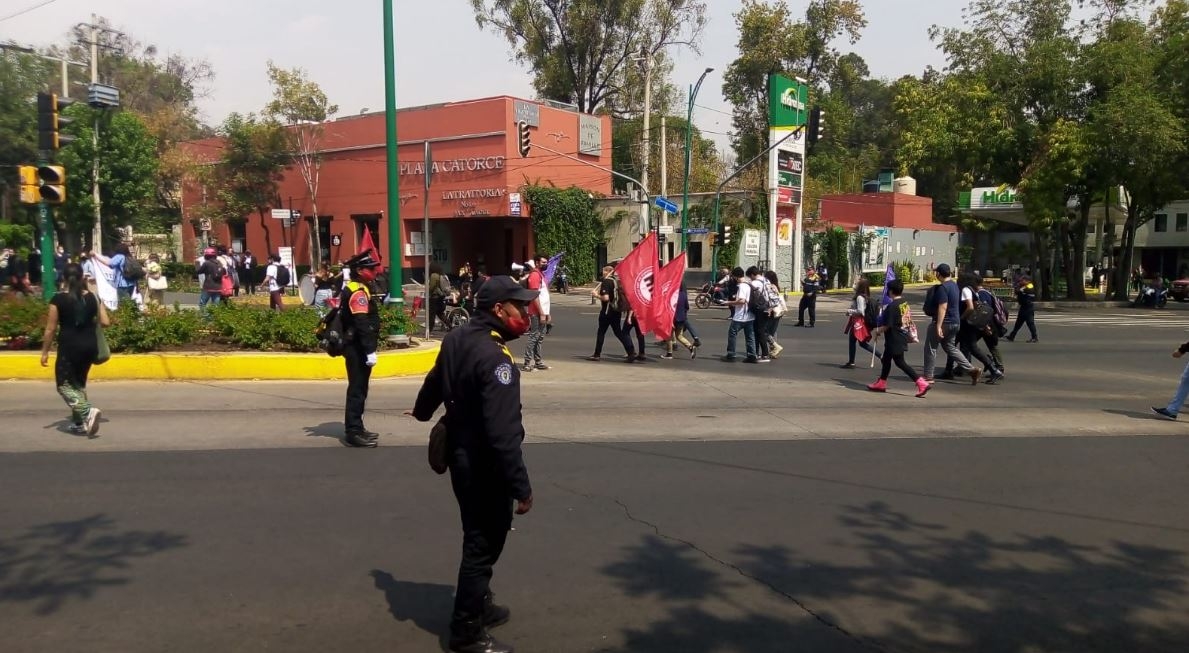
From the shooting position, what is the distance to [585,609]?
4.66 m

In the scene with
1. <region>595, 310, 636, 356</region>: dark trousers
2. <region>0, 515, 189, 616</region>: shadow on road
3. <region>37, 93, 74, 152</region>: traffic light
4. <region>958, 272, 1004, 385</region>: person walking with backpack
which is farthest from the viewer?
<region>595, 310, 636, 356</region>: dark trousers

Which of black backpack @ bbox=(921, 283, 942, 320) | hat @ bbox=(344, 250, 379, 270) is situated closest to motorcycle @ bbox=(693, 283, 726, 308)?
black backpack @ bbox=(921, 283, 942, 320)

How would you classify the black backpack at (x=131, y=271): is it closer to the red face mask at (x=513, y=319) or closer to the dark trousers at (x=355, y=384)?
the dark trousers at (x=355, y=384)

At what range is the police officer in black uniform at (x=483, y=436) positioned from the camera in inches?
156

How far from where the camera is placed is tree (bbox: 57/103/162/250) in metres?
35.3

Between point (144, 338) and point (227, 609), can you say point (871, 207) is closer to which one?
point (144, 338)

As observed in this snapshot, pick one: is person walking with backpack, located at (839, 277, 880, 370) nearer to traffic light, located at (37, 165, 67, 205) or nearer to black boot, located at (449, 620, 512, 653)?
black boot, located at (449, 620, 512, 653)

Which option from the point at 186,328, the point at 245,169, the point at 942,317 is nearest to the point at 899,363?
the point at 942,317

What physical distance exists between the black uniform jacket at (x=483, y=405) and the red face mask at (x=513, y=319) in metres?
0.04

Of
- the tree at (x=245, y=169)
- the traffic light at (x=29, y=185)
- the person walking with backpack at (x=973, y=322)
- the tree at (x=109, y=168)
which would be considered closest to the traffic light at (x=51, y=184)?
the traffic light at (x=29, y=185)

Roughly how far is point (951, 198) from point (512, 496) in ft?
232

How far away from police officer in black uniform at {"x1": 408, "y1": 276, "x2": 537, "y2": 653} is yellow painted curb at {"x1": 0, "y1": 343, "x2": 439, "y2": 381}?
8140mm

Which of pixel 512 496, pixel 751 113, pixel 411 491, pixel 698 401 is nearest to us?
pixel 512 496

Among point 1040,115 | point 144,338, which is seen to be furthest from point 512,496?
point 1040,115
